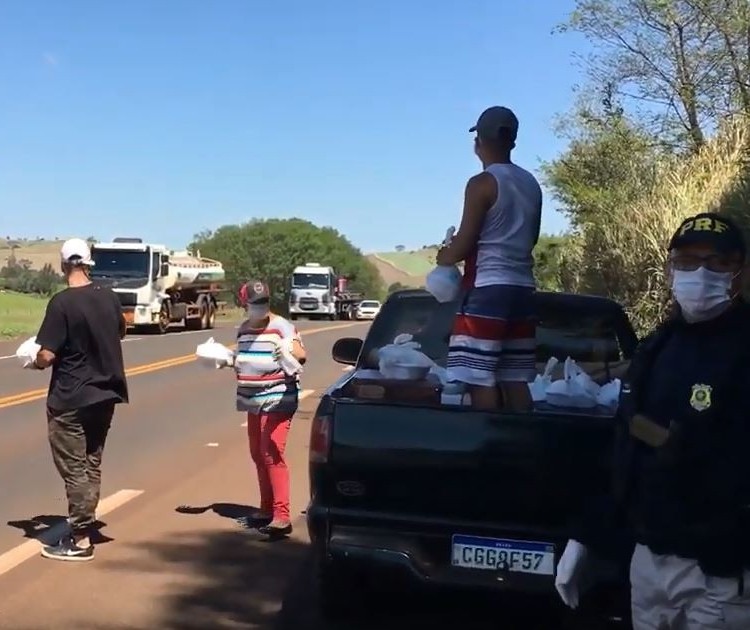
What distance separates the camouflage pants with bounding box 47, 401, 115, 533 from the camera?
697cm

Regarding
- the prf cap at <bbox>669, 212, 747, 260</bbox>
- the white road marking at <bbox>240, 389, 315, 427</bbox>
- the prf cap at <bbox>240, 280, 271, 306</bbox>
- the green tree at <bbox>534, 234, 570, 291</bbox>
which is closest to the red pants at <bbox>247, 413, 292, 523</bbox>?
the prf cap at <bbox>240, 280, 271, 306</bbox>

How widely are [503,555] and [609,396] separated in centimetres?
101

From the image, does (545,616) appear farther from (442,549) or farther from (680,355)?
(680,355)

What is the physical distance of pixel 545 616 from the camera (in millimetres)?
6031

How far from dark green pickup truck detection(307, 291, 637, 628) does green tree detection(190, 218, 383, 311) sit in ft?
323

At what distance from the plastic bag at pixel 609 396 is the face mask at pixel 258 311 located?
2.83 m

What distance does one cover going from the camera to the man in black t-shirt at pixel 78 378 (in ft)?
22.9

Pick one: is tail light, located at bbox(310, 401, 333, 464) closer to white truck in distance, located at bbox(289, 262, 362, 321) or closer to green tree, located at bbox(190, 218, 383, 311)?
white truck in distance, located at bbox(289, 262, 362, 321)

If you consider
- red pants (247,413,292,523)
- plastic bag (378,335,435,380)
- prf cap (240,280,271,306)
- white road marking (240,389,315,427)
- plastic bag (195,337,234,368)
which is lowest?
white road marking (240,389,315,427)

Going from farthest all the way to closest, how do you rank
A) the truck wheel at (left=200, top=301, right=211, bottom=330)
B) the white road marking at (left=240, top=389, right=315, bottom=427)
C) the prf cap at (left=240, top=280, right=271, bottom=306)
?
the truck wheel at (left=200, top=301, right=211, bottom=330) < the white road marking at (left=240, top=389, right=315, bottom=427) < the prf cap at (left=240, top=280, right=271, bottom=306)

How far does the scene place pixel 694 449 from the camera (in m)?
3.01

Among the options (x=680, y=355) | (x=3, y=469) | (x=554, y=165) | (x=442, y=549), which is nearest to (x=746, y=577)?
(x=680, y=355)

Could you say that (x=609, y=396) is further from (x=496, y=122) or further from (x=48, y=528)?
(x=48, y=528)

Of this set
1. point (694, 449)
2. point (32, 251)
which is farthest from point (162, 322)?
point (32, 251)
